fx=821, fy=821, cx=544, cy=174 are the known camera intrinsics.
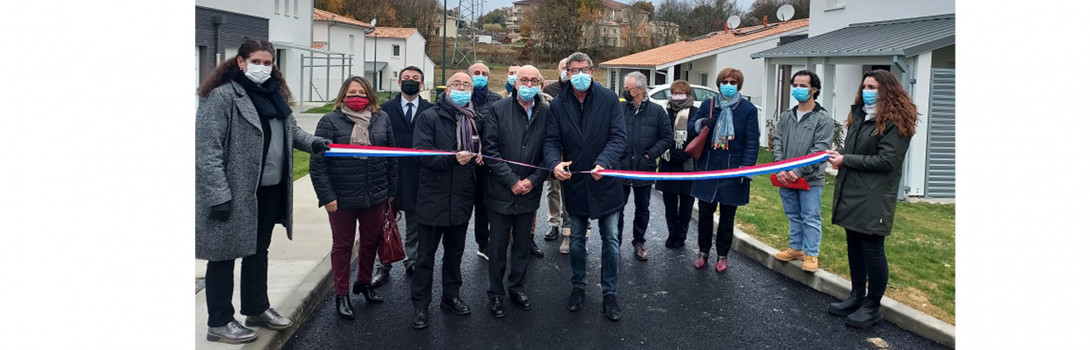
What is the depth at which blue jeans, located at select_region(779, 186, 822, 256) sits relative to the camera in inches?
266

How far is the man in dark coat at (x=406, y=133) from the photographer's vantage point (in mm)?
6488

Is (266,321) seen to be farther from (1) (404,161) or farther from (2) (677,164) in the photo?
(2) (677,164)

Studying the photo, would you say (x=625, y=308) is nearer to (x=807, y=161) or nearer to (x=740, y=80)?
(x=807, y=161)

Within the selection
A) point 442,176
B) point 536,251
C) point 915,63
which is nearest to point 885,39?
point 915,63

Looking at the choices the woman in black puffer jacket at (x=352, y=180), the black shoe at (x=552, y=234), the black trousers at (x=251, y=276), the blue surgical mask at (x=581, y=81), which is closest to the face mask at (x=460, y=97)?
the woman in black puffer jacket at (x=352, y=180)

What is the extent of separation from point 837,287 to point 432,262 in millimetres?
3154

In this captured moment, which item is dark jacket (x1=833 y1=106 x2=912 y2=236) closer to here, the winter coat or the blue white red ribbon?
the blue white red ribbon

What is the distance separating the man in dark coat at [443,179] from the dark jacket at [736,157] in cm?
236

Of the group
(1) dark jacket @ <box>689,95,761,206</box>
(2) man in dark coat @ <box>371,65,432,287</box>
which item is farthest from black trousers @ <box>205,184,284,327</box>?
(1) dark jacket @ <box>689,95,761,206</box>

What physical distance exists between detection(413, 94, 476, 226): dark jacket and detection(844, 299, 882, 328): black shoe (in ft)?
8.97

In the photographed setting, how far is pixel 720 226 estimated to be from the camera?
7180 millimetres

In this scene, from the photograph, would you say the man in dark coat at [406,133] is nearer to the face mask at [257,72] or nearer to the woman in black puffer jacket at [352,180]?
the woman in black puffer jacket at [352,180]

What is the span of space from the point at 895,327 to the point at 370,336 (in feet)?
11.6

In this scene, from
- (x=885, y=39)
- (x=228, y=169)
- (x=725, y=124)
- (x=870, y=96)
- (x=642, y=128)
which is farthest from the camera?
(x=885, y=39)
